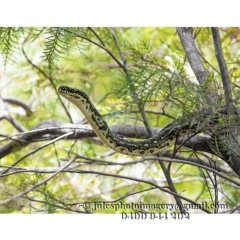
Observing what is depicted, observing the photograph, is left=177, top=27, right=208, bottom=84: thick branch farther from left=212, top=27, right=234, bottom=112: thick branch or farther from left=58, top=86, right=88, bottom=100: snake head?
left=58, top=86, right=88, bottom=100: snake head

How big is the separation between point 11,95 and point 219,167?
603 millimetres

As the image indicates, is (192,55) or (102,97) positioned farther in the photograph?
(102,97)

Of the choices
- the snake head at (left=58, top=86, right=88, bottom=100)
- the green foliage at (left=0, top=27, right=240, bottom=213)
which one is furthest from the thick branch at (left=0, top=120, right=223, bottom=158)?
the snake head at (left=58, top=86, right=88, bottom=100)

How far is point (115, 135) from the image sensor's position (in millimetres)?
1002

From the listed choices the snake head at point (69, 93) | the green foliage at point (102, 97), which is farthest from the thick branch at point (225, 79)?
the snake head at point (69, 93)

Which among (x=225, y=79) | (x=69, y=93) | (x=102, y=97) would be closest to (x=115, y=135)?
(x=69, y=93)

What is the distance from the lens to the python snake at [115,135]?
0.97 m

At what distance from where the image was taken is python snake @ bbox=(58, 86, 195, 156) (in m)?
0.97

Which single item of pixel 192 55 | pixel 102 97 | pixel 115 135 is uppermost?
pixel 102 97

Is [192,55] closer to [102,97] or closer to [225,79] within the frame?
[225,79]

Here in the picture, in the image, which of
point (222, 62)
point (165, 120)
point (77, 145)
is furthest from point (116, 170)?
point (222, 62)
